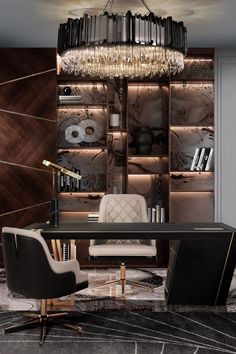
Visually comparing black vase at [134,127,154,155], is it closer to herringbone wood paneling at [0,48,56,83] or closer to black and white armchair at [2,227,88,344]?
herringbone wood paneling at [0,48,56,83]

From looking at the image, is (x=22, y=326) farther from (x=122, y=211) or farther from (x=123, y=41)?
(x=123, y=41)

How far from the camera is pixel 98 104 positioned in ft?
24.4

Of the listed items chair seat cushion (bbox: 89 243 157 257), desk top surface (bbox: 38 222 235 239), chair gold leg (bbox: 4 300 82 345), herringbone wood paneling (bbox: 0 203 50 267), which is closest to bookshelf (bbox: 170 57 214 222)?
herringbone wood paneling (bbox: 0 203 50 267)

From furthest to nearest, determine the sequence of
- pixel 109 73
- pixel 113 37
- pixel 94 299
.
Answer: pixel 94 299
pixel 109 73
pixel 113 37

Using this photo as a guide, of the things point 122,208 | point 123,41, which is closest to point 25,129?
point 122,208

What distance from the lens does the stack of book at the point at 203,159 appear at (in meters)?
7.41

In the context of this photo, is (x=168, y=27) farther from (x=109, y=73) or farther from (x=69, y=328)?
(x=69, y=328)

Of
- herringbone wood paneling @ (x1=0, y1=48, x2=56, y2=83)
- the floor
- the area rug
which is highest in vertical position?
herringbone wood paneling @ (x1=0, y1=48, x2=56, y2=83)

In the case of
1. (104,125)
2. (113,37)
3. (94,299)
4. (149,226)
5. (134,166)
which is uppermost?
(113,37)

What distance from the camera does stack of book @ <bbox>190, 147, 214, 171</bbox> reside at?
7414mm

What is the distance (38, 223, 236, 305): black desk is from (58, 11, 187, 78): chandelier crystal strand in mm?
1469

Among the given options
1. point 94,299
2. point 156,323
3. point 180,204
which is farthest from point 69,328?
point 180,204

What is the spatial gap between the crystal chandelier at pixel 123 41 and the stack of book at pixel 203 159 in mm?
2524

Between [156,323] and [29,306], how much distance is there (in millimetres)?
1271
